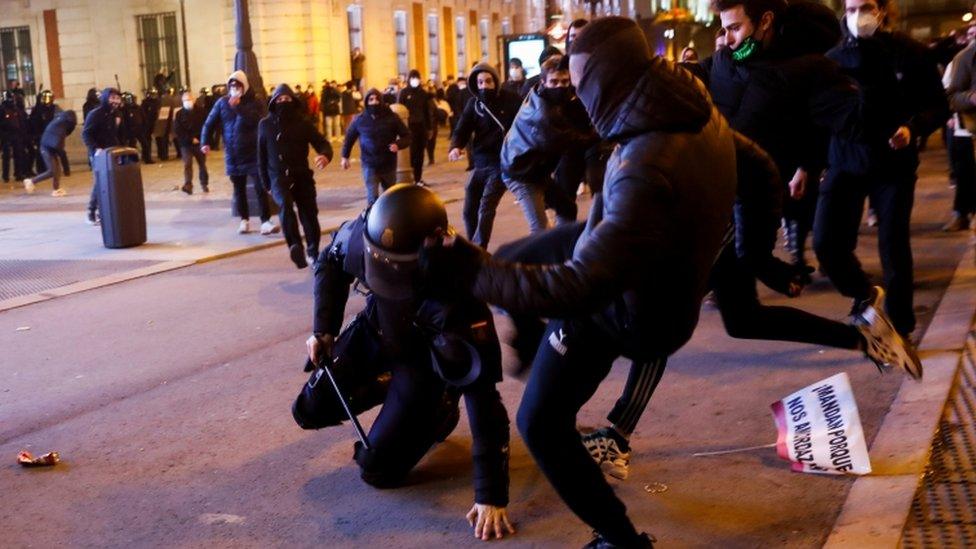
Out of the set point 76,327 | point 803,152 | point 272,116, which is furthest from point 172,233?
point 803,152

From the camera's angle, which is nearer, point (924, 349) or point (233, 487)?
point (233, 487)

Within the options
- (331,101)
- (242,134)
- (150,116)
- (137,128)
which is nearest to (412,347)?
(242,134)

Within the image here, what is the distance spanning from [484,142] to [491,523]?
6.42 m

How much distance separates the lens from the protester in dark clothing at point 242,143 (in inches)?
550

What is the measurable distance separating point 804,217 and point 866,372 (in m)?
3.01

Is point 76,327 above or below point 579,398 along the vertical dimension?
below

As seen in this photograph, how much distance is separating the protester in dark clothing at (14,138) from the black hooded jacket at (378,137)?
42.9ft

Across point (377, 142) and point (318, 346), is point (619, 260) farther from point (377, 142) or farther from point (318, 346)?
point (377, 142)

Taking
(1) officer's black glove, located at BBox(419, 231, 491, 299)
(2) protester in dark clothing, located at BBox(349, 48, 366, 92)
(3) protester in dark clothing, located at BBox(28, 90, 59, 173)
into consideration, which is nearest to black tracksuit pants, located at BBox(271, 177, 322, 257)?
(1) officer's black glove, located at BBox(419, 231, 491, 299)

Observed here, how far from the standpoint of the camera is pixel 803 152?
6.95 meters

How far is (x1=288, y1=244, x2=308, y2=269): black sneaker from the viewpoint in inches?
433

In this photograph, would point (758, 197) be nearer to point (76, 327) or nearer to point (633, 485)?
point (633, 485)

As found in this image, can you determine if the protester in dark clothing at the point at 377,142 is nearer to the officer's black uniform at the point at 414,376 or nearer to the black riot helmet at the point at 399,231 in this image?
the officer's black uniform at the point at 414,376

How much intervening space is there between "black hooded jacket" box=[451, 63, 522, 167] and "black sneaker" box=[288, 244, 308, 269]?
1.67m
